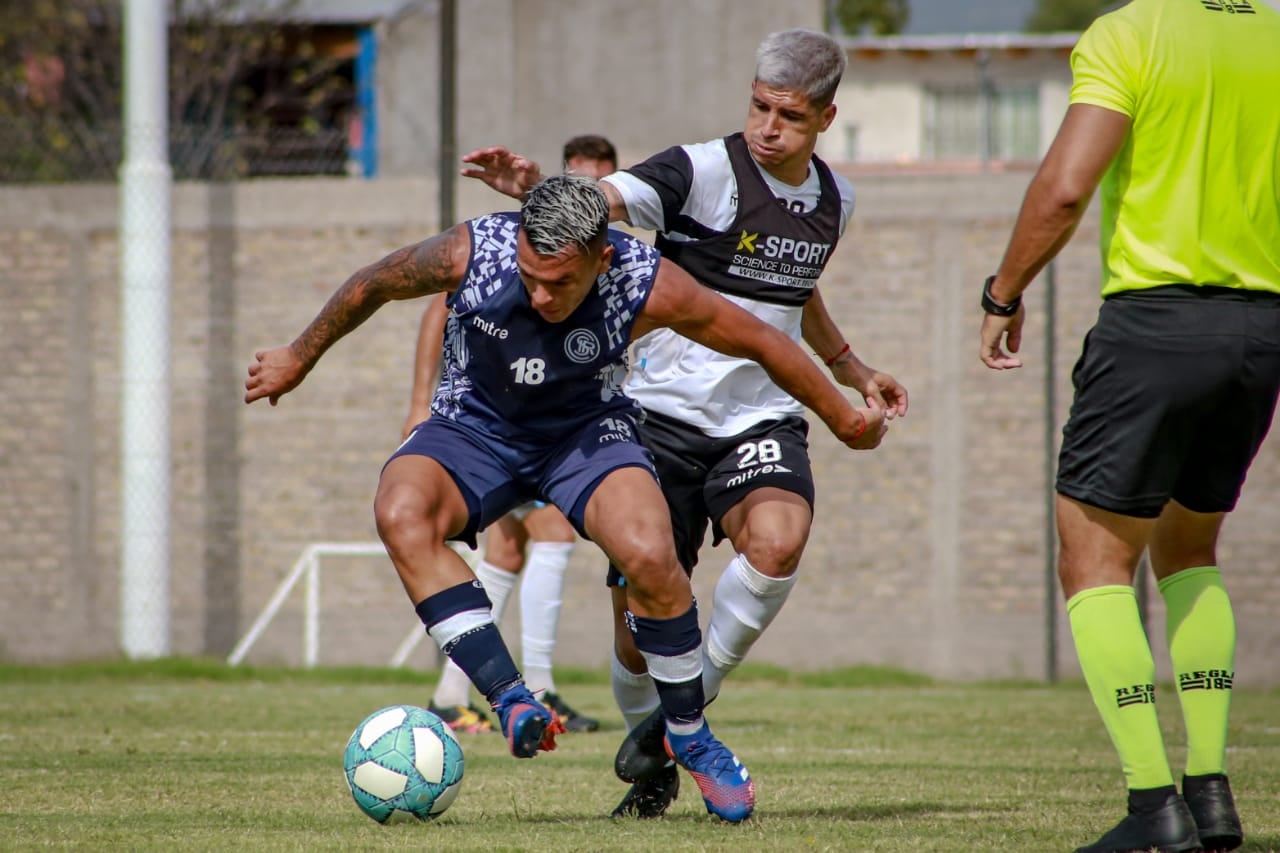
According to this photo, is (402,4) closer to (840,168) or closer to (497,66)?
(497,66)

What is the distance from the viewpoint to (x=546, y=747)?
13.9 feet

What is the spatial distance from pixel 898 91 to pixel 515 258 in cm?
2783

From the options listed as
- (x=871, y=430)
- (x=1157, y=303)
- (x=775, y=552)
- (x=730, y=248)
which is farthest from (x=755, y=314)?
(x=1157, y=303)

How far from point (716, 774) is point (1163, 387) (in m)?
1.72

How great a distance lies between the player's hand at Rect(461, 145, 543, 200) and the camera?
5070 mm

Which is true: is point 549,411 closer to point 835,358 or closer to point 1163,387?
point 835,358

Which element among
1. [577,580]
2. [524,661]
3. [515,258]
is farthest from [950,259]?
[515,258]

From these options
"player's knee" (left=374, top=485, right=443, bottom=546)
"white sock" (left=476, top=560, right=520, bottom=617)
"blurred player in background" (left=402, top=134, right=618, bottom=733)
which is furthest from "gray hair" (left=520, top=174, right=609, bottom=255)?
"white sock" (left=476, top=560, right=520, bottom=617)

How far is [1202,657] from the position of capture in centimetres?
418

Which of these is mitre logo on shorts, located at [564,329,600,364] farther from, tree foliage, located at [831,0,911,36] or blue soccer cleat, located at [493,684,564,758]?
tree foliage, located at [831,0,911,36]

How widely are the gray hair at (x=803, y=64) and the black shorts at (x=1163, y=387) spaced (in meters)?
1.68

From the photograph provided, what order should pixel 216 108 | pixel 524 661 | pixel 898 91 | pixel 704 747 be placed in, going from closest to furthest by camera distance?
pixel 704 747 < pixel 524 661 < pixel 216 108 < pixel 898 91

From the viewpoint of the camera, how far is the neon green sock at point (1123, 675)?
389 cm

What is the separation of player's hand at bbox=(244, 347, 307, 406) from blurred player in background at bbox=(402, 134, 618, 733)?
319 cm
